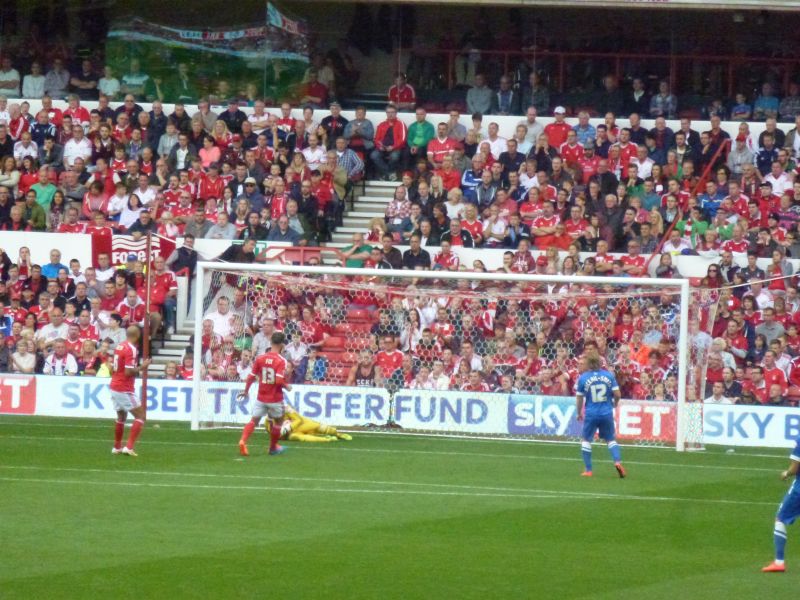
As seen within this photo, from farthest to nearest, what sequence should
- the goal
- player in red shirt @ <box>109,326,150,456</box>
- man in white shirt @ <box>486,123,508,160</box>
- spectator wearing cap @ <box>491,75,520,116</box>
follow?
spectator wearing cap @ <box>491,75,520,116</box> → man in white shirt @ <box>486,123,508,160</box> → the goal → player in red shirt @ <box>109,326,150,456</box>

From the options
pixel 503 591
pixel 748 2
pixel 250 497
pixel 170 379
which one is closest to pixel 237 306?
pixel 170 379

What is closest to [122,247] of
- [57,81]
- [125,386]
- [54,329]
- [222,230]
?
[222,230]

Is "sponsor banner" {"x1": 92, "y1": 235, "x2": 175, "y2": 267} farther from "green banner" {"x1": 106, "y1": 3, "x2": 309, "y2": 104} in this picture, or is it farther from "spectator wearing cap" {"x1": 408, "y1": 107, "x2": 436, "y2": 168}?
"spectator wearing cap" {"x1": 408, "y1": 107, "x2": 436, "y2": 168}

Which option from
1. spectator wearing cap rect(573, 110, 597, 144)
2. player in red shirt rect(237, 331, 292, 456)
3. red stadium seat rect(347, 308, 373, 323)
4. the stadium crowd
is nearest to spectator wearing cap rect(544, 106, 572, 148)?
the stadium crowd

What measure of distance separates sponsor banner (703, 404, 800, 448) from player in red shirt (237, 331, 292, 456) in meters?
6.53

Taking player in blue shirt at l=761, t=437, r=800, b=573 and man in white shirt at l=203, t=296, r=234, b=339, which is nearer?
player in blue shirt at l=761, t=437, r=800, b=573

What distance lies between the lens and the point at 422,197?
2584 cm

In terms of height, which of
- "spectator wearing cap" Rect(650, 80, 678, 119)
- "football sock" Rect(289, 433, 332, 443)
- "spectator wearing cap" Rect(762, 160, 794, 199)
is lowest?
"football sock" Rect(289, 433, 332, 443)

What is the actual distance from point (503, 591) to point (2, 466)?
859cm

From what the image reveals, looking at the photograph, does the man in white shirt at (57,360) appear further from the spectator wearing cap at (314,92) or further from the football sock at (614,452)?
the football sock at (614,452)

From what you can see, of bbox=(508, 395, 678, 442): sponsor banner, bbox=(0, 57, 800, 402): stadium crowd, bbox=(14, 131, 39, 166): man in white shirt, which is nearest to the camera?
bbox=(508, 395, 678, 442): sponsor banner

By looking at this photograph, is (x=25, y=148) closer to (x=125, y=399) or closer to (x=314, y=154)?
(x=314, y=154)

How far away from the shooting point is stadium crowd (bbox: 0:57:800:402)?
2312 centimetres

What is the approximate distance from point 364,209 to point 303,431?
7.55 meters
